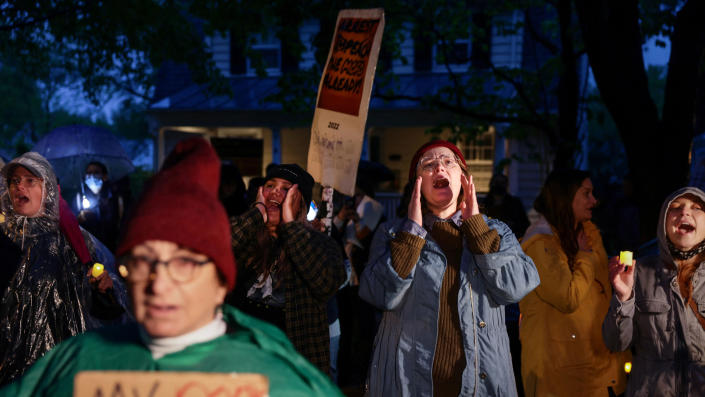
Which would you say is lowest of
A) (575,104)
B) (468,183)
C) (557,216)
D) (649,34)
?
(557,216)

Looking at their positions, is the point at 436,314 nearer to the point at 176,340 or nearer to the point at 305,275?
the point at 305,275

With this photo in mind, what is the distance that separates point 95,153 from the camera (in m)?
9.73

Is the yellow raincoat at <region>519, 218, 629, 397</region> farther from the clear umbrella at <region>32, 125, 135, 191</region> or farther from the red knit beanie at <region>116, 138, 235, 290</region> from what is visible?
the clear umbrella at <region>32, 125, 135, 191</region>

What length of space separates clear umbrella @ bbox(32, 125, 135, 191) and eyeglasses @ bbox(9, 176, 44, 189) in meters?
5.40

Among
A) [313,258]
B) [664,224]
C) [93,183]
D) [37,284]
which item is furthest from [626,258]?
[93,183]

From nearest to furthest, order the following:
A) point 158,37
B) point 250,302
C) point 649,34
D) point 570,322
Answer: point 250,302, point 570,322, point 649,34, point 158,37

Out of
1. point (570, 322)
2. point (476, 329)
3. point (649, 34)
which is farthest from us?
point (649, 34)

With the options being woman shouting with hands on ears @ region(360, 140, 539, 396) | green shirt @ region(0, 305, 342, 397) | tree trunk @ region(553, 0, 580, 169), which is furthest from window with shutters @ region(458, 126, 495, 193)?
green shirt @ region(0, 305, 342, 397)

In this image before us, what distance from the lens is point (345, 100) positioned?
14.9 ft

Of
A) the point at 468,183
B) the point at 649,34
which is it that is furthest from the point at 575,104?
the point at 468,183

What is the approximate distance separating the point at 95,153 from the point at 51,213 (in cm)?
578

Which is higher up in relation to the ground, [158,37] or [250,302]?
[158,37]

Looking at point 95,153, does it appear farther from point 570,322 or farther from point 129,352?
point 129,352

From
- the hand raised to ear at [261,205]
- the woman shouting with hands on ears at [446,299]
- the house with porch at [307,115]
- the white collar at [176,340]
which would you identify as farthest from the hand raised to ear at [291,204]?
the house with porch at [307,115]
